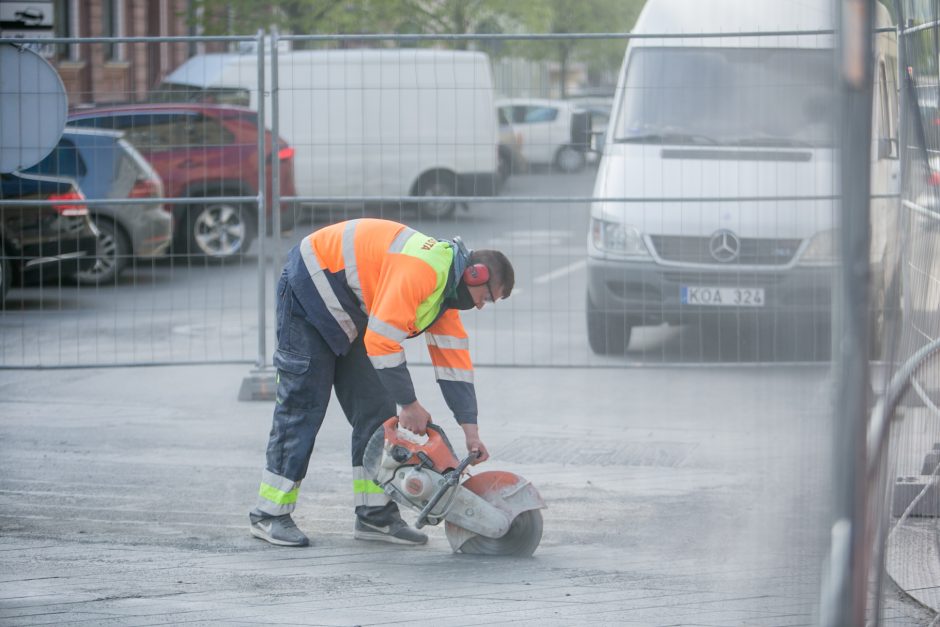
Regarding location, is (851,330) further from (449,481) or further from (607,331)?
(607,331)

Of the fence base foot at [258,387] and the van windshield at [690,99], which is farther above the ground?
the van windshield at [690,99]

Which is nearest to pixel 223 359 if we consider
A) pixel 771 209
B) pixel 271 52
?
pixel 271 52

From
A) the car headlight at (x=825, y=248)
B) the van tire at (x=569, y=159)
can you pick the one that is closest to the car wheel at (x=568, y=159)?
the van tire at (x=569, y=159)

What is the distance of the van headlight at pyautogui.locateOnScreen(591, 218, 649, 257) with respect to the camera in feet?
28.8

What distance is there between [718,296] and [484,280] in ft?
12.9

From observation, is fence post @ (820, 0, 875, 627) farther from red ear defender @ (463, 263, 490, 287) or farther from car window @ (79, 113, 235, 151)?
car window @ (79, 113, 235, 151)

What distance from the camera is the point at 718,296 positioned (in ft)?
27.9

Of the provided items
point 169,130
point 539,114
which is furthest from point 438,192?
point 169,130

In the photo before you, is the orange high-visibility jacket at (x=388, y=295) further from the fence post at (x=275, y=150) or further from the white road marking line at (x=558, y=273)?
the white road marking line at (x=558, y=273)

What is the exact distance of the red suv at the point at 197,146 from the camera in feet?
29.0

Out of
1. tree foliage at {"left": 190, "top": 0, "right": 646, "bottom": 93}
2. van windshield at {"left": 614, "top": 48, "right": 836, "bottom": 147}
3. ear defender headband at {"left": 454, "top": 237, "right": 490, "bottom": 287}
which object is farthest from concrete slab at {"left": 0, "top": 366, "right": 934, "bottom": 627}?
tree foliage at {"left": 190, "top": 0, "right": 646, "bottom": 93}

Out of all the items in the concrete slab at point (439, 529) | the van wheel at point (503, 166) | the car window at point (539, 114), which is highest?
the car window at point (539, 114)

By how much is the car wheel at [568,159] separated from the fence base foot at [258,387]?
2308 millimetres

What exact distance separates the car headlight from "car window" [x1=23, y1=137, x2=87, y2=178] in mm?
6692
